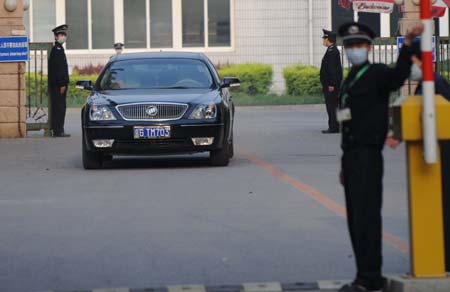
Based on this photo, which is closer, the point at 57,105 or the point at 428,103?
the point at 428,103

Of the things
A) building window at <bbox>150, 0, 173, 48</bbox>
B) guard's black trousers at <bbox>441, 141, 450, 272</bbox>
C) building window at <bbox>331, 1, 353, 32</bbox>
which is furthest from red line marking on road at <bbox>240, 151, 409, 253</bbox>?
building window at <bbox>150, 0, 173, 48</bbox>

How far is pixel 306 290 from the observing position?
9008 mm

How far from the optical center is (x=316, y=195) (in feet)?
49.1

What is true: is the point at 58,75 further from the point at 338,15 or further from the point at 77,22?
the point at 338,15

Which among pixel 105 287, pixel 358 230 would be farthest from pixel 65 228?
pixel 358 230

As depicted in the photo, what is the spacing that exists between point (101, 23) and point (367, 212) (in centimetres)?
3572

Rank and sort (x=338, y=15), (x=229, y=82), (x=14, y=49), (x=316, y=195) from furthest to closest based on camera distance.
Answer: (x=338, y=15) < (x=14, y=49) < (x=229, y=82) < (x=316, y=195)

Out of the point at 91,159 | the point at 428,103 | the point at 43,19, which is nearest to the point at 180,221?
the point at 428,103

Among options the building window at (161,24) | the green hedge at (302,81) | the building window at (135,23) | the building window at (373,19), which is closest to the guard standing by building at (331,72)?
the green hedge at (302,81)

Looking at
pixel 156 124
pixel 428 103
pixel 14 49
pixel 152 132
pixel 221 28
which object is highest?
pixel 221 28

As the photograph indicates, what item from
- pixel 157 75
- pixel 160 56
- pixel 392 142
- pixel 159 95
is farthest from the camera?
pixel 160 56

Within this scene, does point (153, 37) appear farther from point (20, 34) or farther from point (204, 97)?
point (204, 97)

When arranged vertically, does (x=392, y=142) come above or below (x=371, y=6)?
below

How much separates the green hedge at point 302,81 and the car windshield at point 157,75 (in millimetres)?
21239
